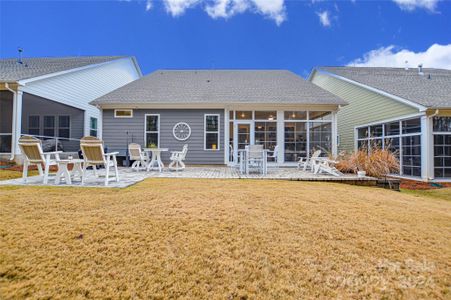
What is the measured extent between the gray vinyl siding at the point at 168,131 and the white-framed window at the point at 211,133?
0.14 meters

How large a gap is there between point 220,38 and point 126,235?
2137 cm

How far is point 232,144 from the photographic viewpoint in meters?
10.2

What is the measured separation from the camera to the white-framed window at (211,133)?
10.1 metres

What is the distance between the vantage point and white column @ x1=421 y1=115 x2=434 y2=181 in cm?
765

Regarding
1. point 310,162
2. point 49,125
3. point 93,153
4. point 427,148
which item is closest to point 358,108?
point 427,148

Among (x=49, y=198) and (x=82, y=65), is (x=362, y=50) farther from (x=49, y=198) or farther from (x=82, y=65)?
(x=49, y=198)

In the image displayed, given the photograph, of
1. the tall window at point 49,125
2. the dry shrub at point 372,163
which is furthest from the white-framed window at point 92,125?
the dry shrub at point 372,163

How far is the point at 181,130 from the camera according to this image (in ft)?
33.2

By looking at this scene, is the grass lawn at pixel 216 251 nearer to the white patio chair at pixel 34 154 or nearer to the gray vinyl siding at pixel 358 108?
the white patio chair at pixel 34 154

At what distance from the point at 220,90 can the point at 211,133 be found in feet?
7.83

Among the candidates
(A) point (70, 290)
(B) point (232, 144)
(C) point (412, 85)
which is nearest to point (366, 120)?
(C) point (412, 85)

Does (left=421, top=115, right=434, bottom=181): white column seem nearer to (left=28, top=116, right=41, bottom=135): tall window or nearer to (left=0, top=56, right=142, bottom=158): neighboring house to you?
(left=0, top=56, right=142, bottom=158): neighboring house

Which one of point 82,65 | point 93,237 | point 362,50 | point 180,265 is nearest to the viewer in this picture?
point 180,265

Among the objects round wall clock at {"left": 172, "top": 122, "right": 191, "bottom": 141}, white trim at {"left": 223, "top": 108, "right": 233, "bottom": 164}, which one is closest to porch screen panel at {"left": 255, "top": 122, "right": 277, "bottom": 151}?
white trim at {"left": 223, "top": 108, "right": 233, "bottom": 164}
